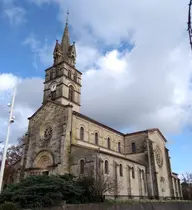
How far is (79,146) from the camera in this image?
3181cm

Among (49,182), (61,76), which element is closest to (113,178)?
(49,182)

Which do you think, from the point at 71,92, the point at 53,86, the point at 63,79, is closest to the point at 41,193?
the point at 63,79

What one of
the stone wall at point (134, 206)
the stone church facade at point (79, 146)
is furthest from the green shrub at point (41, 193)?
the stone church facade at point (79, 146)

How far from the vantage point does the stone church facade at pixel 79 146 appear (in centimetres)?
3150

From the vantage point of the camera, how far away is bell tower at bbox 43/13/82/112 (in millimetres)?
42406

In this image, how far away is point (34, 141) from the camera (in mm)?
37438

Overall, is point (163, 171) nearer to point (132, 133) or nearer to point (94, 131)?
point (132, 133)

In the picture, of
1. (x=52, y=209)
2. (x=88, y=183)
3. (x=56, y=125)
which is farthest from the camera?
(x=56, y=125)

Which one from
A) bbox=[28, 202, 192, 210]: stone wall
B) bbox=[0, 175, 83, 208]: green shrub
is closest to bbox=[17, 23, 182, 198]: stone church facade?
bbox=[28, 202, 192, 210]: stone wall

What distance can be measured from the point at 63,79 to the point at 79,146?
53.5 feet

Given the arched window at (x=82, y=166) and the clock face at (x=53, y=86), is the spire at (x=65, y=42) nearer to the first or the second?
the clock face at (x=53, y=86)

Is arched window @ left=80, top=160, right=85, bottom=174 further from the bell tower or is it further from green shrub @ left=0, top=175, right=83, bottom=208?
the bell tower

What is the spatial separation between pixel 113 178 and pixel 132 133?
58.0 ft

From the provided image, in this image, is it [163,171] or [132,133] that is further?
[132,133]
